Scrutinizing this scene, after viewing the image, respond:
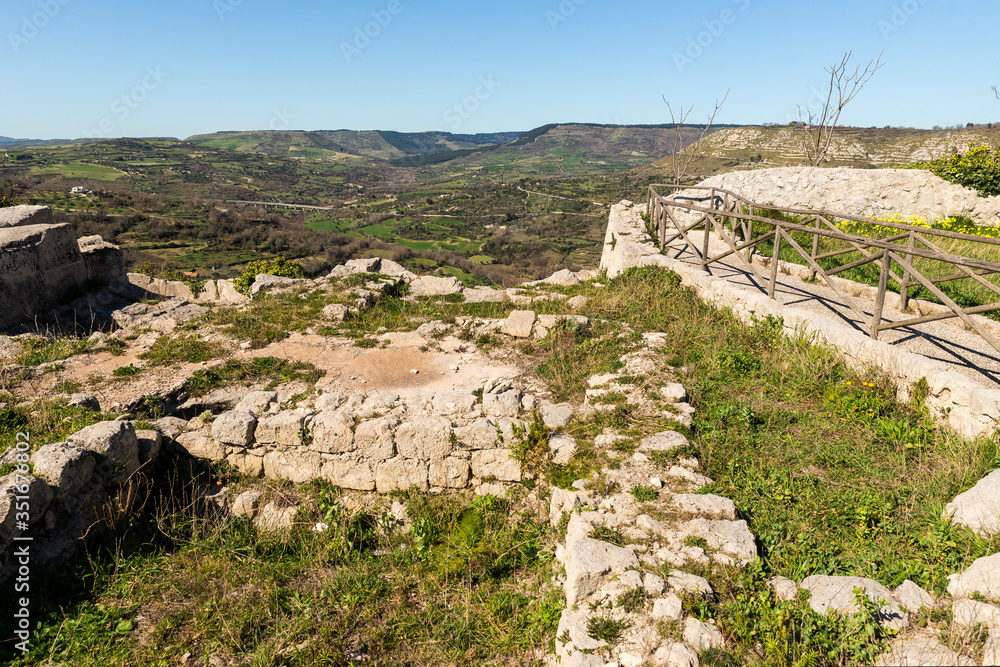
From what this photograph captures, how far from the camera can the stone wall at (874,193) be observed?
46.0ft

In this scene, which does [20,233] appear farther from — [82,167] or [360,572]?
[82,167]

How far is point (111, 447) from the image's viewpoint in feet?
18.2

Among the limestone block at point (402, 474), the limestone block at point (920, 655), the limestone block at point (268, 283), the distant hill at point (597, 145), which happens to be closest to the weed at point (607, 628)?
the limestone block at point (920, 655)

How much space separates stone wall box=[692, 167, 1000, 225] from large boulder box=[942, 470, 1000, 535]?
11559 mm

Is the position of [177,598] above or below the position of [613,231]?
below

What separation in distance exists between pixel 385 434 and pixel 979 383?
259 inches

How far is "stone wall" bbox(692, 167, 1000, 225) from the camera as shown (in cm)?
1401

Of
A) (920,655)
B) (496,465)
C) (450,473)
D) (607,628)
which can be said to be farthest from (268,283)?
(920,655)

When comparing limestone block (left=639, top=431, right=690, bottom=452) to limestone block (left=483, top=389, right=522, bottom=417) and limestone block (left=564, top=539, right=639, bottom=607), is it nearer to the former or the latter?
limestone block (left=564, top=539, right=639, bottom=607)

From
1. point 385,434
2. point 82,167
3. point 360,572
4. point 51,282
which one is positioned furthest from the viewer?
point 82,167

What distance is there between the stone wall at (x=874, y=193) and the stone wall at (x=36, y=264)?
18.3 metres

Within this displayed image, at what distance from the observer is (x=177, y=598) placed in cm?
460

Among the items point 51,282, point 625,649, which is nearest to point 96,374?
point 51,282

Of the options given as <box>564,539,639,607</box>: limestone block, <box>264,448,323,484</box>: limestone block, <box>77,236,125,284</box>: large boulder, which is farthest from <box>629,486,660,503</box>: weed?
<box>77,236,125,284</box>: large boulder
